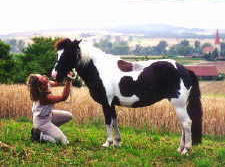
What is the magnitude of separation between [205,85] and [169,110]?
1854 inches

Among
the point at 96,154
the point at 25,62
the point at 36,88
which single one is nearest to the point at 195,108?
the point at 96,154

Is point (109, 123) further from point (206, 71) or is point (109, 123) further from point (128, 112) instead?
point (206, 71)

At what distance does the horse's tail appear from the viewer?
968 cm

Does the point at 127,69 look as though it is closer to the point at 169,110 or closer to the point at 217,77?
the point at 169,110

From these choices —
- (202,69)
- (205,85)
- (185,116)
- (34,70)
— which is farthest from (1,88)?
(202,69)

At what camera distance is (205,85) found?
62.0 meters

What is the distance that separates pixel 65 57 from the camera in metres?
9.59

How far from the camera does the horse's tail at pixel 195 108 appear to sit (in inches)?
381

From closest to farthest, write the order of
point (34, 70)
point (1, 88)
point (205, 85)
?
point (1, 88) → point (34, 70) → point (205, 85)

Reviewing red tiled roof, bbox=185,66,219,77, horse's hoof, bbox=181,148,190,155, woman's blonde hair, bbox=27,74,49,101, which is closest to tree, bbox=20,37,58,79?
woman's blonde hair, bbox=27,74,49,101

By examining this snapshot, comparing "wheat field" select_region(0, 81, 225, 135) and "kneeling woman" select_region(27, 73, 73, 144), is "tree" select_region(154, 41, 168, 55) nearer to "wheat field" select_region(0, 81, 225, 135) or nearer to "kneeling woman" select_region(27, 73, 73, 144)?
"wheat field" select_region(0, 81, 225, 135)

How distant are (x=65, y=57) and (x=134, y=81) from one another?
4.90 ft

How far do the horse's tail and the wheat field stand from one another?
585 centimetres

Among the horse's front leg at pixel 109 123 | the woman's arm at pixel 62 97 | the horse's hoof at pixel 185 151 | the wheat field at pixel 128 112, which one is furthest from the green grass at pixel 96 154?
the wheat field at pixel 128 112
